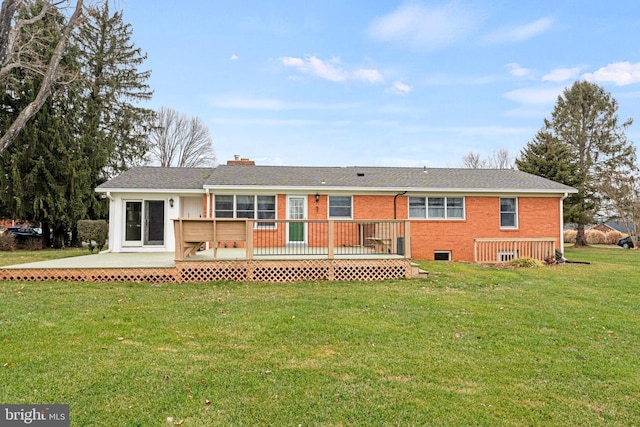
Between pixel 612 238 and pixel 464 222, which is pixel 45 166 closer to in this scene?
pixel 464 222

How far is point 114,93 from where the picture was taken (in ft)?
78.3

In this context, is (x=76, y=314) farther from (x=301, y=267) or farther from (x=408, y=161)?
(x=408, y=161)

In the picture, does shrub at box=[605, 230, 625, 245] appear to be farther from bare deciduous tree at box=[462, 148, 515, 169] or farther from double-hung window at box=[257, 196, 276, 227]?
double-hung window at box=[257, 196, 276, 227]

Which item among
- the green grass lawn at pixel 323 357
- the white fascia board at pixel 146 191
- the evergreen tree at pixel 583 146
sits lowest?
the green grass lawn at pixel 323 357

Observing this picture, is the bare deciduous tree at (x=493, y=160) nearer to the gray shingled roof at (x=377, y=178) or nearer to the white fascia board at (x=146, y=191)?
the gray shingled roof at (x=377, y=178)

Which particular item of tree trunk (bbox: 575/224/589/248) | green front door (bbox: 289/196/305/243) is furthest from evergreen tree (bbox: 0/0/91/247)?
tree trunk (bbox: 575/224/589/248)

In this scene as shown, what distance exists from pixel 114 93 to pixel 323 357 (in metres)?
26.0

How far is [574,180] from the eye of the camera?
24109mm

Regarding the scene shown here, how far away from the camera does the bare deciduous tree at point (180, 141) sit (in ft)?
108

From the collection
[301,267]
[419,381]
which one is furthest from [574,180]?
[419,381]

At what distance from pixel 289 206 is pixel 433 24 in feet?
28.9

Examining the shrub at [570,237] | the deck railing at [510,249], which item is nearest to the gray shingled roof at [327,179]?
the deck railing at [510,249]

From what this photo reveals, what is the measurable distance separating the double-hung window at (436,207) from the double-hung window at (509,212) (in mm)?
1680

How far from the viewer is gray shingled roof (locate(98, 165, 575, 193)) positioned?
13.0 metres
